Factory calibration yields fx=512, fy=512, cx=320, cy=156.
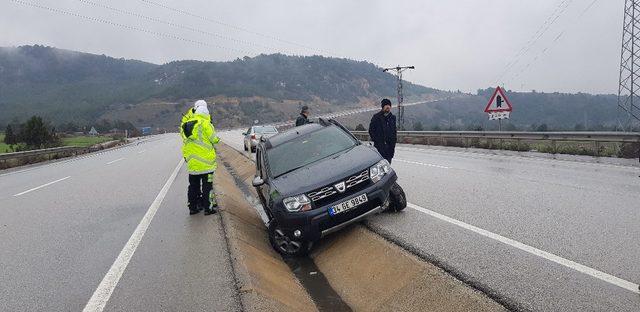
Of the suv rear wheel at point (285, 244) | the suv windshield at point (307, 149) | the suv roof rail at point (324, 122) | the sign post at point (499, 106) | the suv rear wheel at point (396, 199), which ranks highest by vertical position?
the sign post at point (499, 106)

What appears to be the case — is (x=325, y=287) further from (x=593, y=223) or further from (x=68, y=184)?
(x=68, y=184)

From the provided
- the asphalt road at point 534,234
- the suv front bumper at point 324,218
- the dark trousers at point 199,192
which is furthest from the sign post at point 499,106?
the suv front bumper at point 324,218

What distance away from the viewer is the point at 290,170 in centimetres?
754

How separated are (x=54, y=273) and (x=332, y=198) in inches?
131

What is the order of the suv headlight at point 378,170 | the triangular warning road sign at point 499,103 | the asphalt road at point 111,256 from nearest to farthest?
the asphalt road at point 111,256 < the suv headlight at point 378,170 < the triangular warning road sign at point 499,103

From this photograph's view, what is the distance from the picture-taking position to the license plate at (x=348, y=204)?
256 inches

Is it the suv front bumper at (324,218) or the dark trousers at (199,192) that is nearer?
the suv front bumper at (324,218)

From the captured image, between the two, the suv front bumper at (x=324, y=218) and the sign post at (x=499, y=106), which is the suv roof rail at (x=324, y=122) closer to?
the suv front bumper at (x=324, y=218)

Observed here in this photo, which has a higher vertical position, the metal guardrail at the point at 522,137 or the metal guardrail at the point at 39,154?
the metal guardrail at the point at 522,137

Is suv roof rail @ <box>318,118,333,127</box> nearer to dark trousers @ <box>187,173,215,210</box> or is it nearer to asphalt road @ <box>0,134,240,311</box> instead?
dark trousers @ <box>187,173,215,210</box>

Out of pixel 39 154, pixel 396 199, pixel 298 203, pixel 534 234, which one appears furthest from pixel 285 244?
pixel 39 154

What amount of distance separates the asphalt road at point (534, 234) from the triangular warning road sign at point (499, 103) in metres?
9.34

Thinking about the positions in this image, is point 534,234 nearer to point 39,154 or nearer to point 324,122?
point 324,122

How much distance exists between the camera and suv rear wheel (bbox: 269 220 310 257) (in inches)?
268
